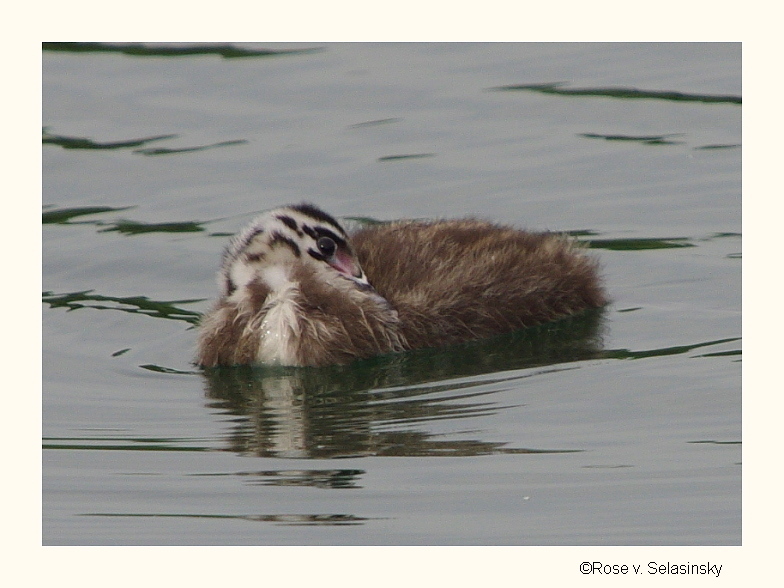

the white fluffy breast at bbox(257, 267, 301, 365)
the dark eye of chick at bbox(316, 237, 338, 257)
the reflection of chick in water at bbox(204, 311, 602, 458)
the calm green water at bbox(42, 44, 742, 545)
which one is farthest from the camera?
the dark eye of chick at bbox(316, 237, 338, 257)

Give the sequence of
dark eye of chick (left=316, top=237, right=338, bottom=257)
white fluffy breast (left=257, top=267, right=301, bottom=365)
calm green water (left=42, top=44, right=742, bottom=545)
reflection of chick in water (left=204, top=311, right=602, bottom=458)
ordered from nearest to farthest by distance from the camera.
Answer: calm green water (left=42, top=44, right=742, bottom=545) → reflection of chick in water (left=204, top=311, right=602, bottom=458) → white fluffy breast (left=257, top=267, right=301, bottom=365) → dark eye of chick (left=316, top=237, right=338, bottom=257)

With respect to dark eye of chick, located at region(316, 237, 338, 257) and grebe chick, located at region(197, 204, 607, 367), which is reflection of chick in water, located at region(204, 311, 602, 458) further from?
dark eye of chick, located at region(316, 237, 338, 257)

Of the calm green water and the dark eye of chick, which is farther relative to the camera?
the dark eye of chick

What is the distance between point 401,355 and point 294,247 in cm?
112

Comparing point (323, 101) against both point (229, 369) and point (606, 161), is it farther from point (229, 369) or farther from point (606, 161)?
point (229, 369)

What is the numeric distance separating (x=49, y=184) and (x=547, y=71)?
20.3 feet

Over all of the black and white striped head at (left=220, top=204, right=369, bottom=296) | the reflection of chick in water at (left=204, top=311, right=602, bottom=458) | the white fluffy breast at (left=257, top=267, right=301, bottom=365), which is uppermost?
the black and white striped head at (left=220, top=204, right=369, bottom=296)

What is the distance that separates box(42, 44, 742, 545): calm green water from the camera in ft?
28.9

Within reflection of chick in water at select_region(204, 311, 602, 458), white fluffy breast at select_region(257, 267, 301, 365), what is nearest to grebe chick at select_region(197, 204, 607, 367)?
white fluffy breast at select_region(257, 267, 301, 365)

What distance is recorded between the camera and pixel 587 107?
17750 mm

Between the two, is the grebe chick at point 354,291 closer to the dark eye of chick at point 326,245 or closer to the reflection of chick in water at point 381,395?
the dark eye of chick at point 326,245

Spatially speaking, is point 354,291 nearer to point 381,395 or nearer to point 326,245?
point 326,245

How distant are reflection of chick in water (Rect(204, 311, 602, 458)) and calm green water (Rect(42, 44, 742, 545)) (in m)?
0.03

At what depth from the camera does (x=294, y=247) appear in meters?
11.5
